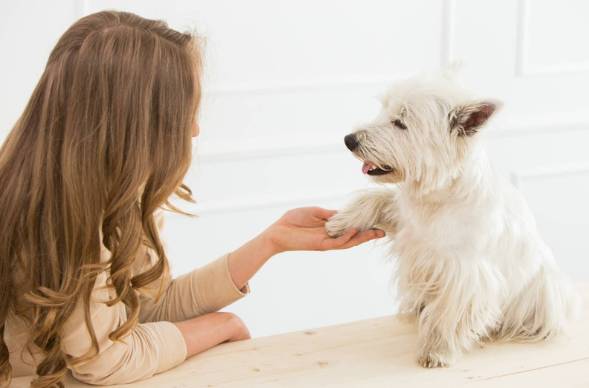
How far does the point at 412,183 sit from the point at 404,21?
1.32 m

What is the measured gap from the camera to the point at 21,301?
1471 millimetres

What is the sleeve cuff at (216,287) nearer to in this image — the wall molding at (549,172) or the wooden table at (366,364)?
the wooden table at (366,364)

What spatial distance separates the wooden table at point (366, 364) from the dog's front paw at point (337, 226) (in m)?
0.23

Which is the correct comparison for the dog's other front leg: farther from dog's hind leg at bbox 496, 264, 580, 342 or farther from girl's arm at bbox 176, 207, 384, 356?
dog's hind leg at bbox 496, 264, 580, 342

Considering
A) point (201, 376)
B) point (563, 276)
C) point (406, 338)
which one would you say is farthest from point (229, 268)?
point (563, 276)

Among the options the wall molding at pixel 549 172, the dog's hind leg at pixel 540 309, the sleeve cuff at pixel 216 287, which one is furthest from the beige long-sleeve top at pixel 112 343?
the wall molding at pixel 549 172

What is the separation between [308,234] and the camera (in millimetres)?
1715

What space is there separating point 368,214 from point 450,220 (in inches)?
7.1

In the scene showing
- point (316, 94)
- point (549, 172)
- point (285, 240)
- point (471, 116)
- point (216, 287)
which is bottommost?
point (549, 172)

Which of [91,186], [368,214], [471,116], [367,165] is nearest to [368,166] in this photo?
[367,165]

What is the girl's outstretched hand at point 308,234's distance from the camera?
1671 mm

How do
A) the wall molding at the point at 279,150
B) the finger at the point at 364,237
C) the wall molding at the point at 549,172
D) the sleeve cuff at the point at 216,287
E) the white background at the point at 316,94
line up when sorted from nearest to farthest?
1. the finger at the point at 364,237
2. the sleeve cuff at the point at 216,287
3. the white background at the point at 316,94
4. the wall molding at the point at 279,150
5. the wall molding at the point at 549,172

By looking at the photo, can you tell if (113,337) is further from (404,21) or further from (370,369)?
(404,21)

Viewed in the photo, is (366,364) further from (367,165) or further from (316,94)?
(316,94)
